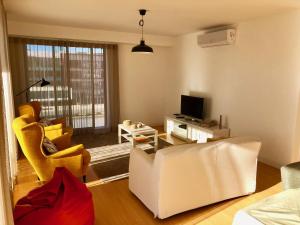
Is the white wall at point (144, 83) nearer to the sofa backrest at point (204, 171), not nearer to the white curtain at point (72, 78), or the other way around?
the white curtain at point (72, 78)

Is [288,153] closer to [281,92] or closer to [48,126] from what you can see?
[281,92]

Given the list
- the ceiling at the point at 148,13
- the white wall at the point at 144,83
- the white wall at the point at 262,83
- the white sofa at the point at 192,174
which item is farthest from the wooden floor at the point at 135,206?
the white wall at the point at 144,83

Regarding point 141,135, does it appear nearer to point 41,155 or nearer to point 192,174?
point 41,155

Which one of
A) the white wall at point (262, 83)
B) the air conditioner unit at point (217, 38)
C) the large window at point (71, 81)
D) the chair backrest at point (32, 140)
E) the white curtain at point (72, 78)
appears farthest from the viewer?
the large window at point (71, 81)

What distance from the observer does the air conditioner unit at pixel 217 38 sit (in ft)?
14.7

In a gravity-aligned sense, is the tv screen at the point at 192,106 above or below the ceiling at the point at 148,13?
below

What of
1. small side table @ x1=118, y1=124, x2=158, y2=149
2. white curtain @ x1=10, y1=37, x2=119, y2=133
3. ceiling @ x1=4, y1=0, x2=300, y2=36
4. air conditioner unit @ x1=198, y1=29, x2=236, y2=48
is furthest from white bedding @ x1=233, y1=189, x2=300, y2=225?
white curtain @ x1=10, y1=37, x2=119, y2=133

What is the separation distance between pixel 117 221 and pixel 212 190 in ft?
3.66

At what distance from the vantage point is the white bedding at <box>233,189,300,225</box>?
5.99 feet

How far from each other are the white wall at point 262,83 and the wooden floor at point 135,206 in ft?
2.43

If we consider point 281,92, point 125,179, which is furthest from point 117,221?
point 281,92

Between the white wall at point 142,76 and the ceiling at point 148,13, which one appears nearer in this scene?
the ceiling at point 148,13

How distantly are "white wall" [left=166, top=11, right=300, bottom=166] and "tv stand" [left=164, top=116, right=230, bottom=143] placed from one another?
365mm

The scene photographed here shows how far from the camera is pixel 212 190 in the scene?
2.73 metres
